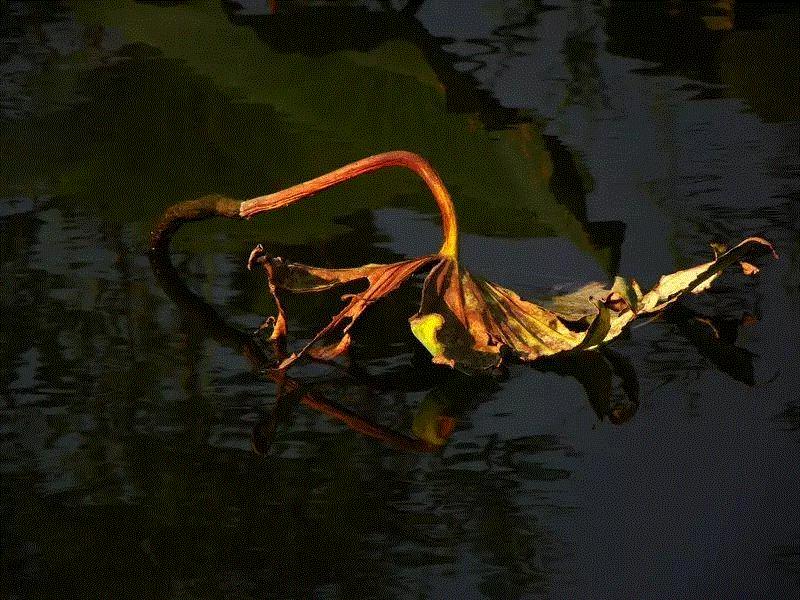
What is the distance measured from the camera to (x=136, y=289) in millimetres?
1347

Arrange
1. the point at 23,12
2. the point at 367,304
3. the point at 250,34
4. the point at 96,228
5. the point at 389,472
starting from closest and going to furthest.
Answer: the point at 389,472 → the point at 367,304 → the point at 96,228 → the point at 250,34 → the point at 23,12

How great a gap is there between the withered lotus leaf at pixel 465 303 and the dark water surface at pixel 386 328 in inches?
1.1

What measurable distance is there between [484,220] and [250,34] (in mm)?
521

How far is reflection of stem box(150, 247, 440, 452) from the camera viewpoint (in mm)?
1043

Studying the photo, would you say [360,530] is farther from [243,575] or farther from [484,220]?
[484,220]

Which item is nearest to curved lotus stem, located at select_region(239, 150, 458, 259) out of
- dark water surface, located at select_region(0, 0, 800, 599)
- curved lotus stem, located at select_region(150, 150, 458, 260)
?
curved lotus stem, located at select_region(150, 150, 458, 260)

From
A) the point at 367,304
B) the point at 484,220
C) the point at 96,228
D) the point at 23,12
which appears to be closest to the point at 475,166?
the point at 484,220

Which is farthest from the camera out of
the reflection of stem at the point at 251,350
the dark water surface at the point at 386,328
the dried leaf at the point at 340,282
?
the dried leaf at the point at 340,282

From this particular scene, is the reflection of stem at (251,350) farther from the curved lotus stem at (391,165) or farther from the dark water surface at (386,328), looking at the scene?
the curved lotus stem at (391,165)

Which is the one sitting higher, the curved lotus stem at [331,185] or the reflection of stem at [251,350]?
the curved lotus stem at [331,185]

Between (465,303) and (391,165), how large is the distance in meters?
0.14

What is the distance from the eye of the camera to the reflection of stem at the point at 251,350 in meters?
1.04

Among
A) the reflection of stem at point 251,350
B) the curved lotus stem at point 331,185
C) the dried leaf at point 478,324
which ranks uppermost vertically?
the curved lotus stem at point 331,185

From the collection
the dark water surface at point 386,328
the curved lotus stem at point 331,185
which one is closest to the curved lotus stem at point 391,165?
the curved lotus stem at point 331,185
